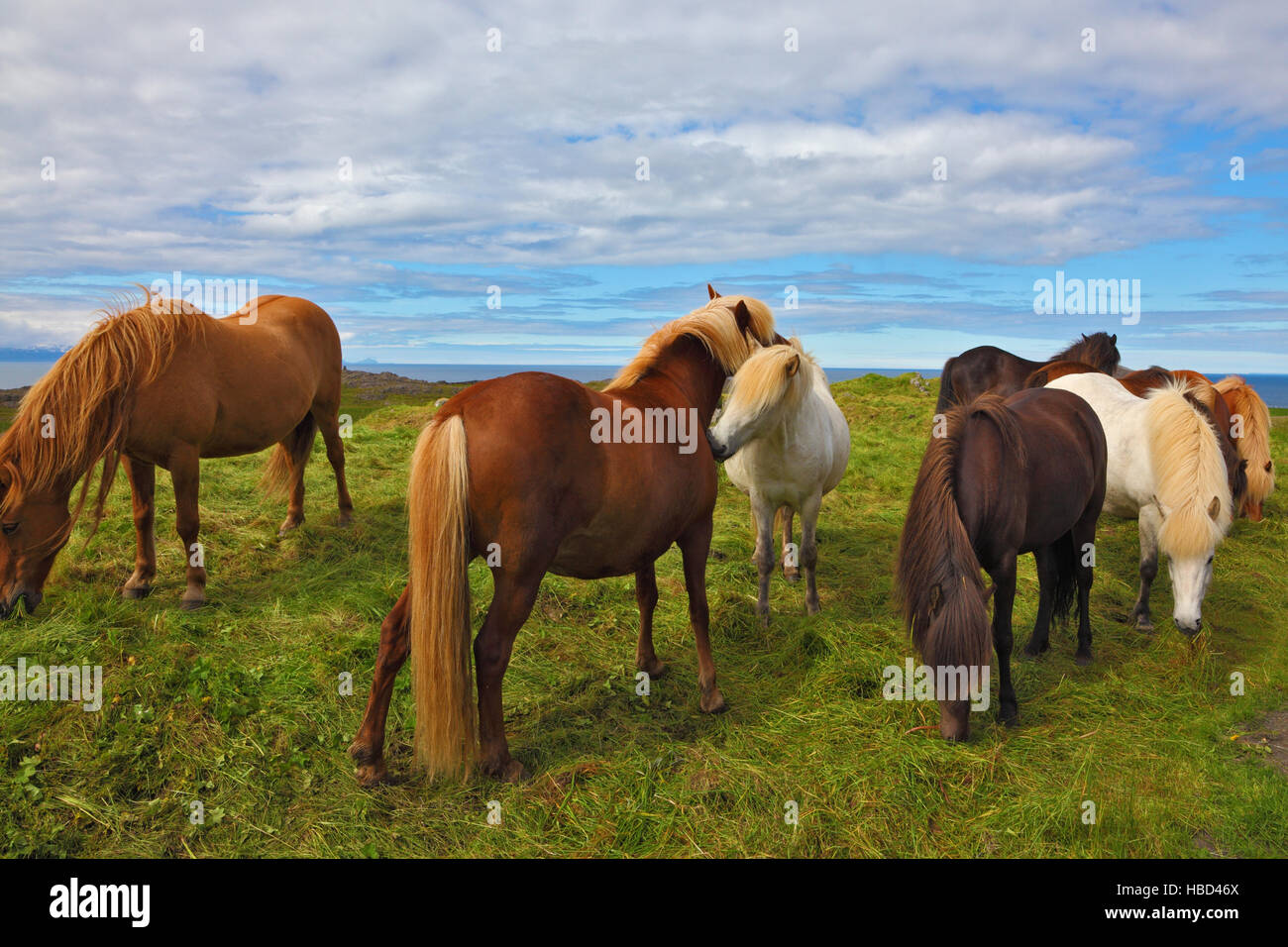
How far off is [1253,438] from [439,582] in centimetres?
963

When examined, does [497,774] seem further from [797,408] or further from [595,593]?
[797,408]

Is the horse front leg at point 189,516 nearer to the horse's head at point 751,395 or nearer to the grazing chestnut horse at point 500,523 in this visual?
the grazing chestnut horse at point 500,523

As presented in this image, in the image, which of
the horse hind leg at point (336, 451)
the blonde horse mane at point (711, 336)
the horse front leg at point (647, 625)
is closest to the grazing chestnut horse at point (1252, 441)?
the blonde horse mane at point (711, 336)

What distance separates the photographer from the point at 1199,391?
292 inches

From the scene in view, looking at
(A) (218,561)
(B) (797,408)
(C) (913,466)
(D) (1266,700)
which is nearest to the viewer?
(D) (1266,700)

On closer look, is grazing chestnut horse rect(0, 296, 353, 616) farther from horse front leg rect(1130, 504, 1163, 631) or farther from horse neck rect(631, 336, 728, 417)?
horse front leg rect(1130, 504, 1163, 631)

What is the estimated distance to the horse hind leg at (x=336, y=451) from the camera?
6.92 metres

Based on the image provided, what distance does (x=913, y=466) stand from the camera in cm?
1014

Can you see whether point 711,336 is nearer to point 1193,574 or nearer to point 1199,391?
point 1193,574

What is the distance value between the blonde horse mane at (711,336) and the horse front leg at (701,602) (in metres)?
0.95

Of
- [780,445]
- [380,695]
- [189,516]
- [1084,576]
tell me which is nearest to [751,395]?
[780,445]
